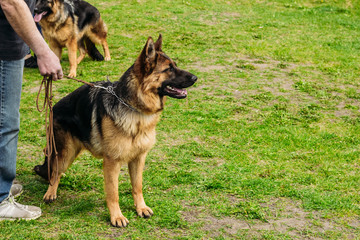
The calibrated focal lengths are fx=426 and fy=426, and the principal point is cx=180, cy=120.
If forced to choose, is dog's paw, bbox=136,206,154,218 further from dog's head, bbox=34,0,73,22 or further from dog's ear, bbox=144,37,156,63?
dog's head, bbox=34,0,73,22

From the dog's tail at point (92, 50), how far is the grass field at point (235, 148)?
8.1 inches

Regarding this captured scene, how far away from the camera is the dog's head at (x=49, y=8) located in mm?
7570

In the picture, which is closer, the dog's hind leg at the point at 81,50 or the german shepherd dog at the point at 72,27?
the german shepherd dog at the point at 72,27

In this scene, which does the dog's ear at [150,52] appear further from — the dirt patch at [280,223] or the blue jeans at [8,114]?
the dirt patch at [280,223]

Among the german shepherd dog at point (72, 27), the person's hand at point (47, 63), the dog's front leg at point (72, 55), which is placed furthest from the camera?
the dog's front leg at point (72, 55)

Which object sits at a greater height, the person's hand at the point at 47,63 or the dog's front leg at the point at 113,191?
the person's hand at the point at 47,63

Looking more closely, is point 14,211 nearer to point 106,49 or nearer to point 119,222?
point 119,222

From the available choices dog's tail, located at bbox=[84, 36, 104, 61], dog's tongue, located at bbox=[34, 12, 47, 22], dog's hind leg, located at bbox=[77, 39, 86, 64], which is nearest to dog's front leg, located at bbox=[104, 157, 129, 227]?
dog's tongue, located at bbox=[34, 12, 47, 22]

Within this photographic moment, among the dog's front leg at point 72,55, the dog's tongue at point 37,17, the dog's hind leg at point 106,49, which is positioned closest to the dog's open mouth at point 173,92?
the dog's tongue at point 37,17

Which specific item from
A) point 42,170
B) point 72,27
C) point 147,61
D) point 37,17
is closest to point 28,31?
point 147,61

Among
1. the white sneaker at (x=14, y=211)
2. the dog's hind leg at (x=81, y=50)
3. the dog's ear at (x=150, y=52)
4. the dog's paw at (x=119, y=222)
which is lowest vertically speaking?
the dog's paw at (x=119, y=222)

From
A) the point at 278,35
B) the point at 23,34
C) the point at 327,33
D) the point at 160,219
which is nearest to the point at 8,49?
the point at 23,34

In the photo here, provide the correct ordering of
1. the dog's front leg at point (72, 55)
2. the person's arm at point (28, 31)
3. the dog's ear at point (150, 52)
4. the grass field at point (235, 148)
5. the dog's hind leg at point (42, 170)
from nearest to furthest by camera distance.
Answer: the person's arm at point (28, 31)
the dog's ear at point (150, 52)
the grass field at point (235, 148)
the dog's hind leg at point (42, 170)
the dog's front leg at point (72, 55)

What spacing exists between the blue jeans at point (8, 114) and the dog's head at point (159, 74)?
1004mm
